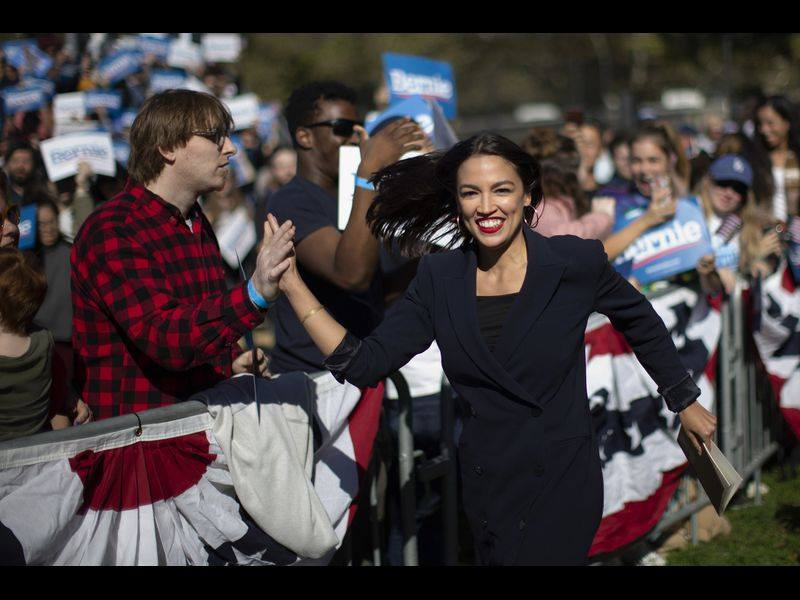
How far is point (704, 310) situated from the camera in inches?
239

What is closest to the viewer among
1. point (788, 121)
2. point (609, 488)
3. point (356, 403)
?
point (356, 403)

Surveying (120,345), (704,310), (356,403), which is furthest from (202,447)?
(704,310)

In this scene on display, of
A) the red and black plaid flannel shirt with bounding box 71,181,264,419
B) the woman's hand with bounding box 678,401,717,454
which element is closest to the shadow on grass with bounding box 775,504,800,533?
the woman's hand with bounding box 678,401,717,454

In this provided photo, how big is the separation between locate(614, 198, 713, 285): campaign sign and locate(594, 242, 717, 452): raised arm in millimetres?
2316

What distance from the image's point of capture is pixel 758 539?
6.06 m

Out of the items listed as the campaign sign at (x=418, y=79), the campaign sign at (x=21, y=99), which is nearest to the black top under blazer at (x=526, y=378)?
the campaign sign at (x=418, y=79)

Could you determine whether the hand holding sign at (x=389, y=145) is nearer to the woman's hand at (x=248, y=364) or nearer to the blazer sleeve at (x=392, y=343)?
the blazer sleeve at (x=392, y=343)

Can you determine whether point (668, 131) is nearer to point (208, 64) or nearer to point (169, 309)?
point (169, 309)

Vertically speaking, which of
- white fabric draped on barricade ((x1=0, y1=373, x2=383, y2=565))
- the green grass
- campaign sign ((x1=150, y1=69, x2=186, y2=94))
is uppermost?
campaign sign ((x1=150, y1=69, x2=186, y2=94))

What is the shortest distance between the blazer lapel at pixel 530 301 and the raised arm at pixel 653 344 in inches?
7.6

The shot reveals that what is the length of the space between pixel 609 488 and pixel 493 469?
1.95 meters

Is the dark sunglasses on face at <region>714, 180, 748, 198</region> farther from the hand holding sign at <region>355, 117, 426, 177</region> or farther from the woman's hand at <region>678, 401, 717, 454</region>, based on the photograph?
the woman's hand at <region>678, 401, 717, 454</region>

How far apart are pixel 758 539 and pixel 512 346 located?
3.50m

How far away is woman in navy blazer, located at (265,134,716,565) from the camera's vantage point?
10.8ft
